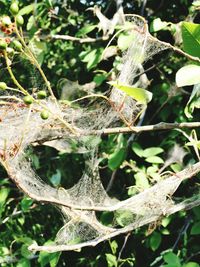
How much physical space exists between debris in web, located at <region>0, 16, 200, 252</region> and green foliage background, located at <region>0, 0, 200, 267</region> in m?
0.17

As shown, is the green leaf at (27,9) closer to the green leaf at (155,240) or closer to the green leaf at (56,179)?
the green leaf at (56,179)

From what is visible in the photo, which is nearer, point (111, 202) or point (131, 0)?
point (111, 202)

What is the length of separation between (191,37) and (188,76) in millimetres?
155

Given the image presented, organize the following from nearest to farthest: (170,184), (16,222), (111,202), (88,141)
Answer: (170,184), (88,141), (111,202), (16,222)

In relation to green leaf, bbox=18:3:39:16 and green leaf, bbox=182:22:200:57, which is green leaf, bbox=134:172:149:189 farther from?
green leaf, bbox=18:3:39:16

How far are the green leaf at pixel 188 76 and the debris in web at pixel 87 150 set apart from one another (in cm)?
34

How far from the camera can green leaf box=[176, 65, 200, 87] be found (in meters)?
1.31

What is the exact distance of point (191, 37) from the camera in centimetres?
142

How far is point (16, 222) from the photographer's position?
296cm

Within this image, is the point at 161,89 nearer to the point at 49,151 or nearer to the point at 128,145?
the point at 128,145

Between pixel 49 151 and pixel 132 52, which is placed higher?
pixel 132 52

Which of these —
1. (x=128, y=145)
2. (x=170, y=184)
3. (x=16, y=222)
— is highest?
(x=170, y=184)

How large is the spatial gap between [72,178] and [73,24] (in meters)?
0.99

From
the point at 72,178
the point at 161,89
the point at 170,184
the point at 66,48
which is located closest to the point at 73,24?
the point at 66,48
